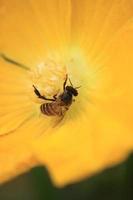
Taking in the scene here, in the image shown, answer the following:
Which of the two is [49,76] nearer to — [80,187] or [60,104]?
[60,104]

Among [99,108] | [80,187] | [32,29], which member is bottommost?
[80,187]

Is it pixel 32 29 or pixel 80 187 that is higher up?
pixel 32 29

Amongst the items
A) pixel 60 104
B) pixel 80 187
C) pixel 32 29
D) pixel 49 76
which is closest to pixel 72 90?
pixel 60 104

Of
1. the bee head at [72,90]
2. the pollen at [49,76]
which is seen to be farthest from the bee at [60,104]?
the pollen at [49,76]

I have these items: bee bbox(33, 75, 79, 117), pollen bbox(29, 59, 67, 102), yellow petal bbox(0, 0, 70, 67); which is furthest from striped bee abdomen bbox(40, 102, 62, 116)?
yellow petal bbox(0, 0, 70, 67)

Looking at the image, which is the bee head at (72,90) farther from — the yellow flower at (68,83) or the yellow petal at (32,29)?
the yellow petal at (32,29)

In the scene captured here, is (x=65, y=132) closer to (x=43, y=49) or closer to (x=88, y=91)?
(x=88, y=91)

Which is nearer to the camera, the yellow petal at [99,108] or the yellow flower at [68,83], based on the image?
the yellow petal at [99,108]

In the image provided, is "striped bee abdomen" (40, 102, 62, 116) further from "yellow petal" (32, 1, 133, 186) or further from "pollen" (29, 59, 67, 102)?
"pollen" (29, 59, 67, 102)
